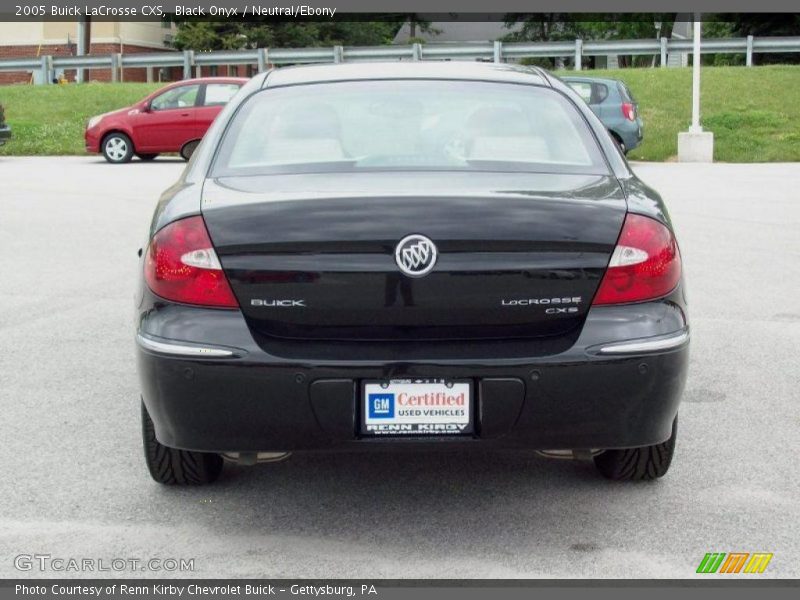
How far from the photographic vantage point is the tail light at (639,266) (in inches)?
158

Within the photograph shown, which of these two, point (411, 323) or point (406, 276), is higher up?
point (406, 276)

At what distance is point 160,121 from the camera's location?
23656 millimetres

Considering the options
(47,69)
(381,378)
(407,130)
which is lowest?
(381,378)

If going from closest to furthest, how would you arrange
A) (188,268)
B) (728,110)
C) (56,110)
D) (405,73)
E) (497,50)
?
1. (188,268)
2. (405,73)
3. (728,110)
4. (56,110)
5. (497,50)

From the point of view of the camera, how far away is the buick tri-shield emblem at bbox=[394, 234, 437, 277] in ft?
12.8

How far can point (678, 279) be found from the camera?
13.8 feet

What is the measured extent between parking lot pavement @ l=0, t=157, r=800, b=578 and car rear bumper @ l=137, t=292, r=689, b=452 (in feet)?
1.21

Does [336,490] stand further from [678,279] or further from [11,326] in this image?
[11,326]

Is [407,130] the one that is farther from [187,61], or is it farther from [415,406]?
[187,61]

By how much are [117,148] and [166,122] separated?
3.32 feet

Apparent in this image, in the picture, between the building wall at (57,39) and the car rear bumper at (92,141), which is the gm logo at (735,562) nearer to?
the car rear bumper at (92,141)

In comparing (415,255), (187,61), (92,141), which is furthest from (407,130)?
(187,61)

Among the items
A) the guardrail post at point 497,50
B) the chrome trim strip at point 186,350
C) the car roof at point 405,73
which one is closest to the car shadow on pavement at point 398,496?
the chrome trim strip at point 186,350

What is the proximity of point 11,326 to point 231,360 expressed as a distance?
449cm
